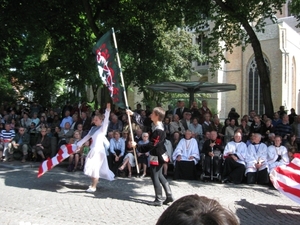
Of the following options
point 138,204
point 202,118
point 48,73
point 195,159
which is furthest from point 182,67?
point 138,204

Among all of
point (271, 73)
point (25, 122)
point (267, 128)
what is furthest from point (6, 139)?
point (271, 73)

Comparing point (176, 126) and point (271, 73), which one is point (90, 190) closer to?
point (176, 126)

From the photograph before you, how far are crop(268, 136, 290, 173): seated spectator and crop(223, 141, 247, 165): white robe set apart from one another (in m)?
0.70

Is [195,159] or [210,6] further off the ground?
[210,6]

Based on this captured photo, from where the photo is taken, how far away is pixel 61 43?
18438 mm

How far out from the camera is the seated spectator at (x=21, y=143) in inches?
531

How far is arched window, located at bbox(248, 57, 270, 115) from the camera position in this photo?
36.0 m

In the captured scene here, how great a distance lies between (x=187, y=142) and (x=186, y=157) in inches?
18.7

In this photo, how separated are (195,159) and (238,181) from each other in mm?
1385

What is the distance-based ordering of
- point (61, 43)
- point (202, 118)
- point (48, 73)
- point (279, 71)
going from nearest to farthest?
point (202, 118) → point (61, 43) → point (48, 73) → point (279, 71)

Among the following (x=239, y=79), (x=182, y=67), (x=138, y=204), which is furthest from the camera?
(x=239, y=79)

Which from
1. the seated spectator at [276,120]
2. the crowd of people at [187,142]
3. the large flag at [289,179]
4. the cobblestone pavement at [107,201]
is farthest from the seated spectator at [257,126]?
the large flag at [289,179]

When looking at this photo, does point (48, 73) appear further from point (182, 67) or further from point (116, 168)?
point (116, 168)

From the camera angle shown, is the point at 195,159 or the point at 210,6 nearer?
the point at 195,159
